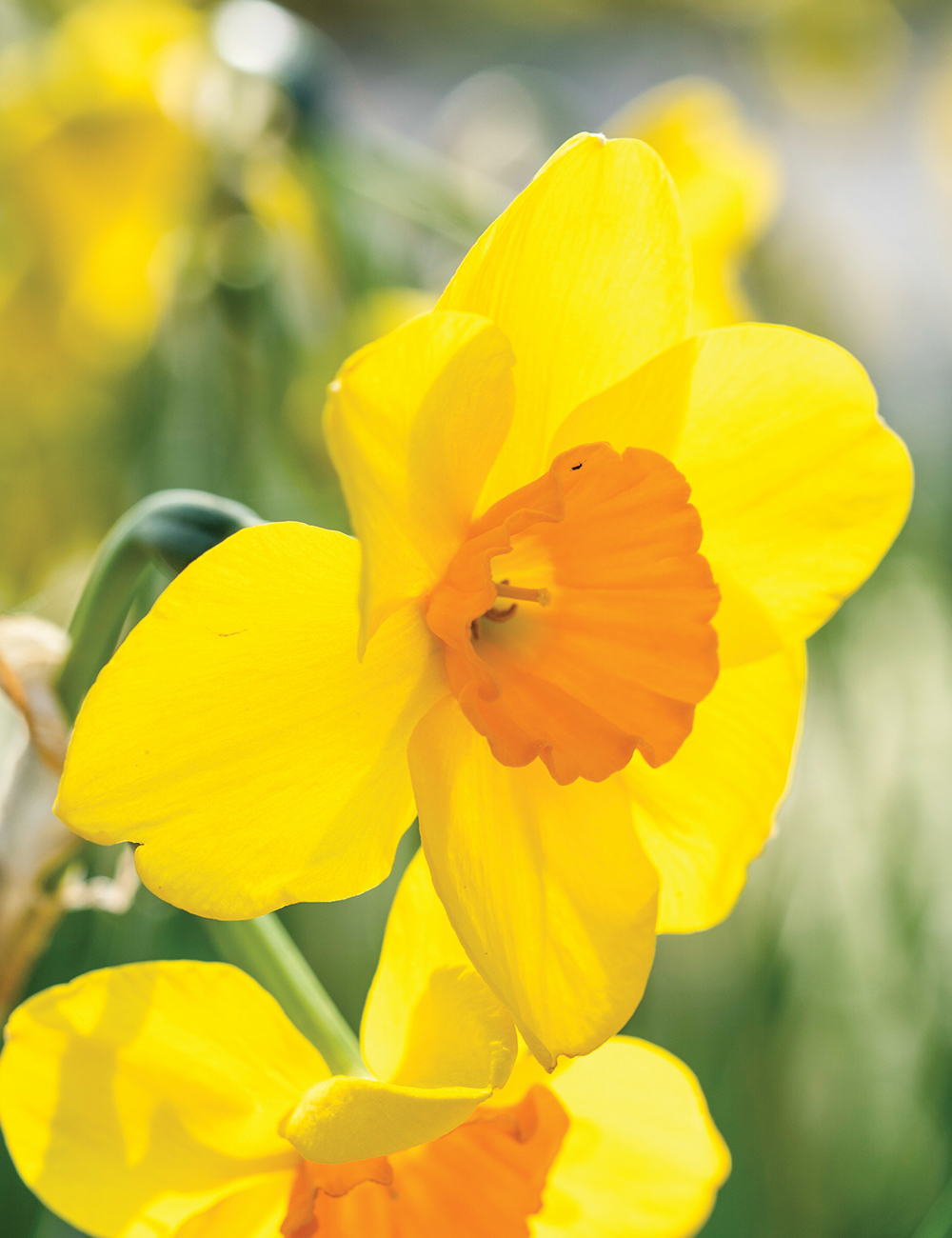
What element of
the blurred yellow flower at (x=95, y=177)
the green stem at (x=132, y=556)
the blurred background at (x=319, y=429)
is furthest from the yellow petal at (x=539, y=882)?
the blurred yellow flower at (x=95, y=177)

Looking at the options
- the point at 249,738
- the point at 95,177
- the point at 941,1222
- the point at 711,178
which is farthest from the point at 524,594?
the point at 95,177

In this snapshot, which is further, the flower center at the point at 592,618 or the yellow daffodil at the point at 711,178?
the yellow daffodil at the point at 711,178

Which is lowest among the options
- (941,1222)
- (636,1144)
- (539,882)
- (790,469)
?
(941,1222)

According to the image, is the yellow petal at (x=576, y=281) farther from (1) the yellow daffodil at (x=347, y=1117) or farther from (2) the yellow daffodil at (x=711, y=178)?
(2) the yellow daffodil at (x=711, y=178)

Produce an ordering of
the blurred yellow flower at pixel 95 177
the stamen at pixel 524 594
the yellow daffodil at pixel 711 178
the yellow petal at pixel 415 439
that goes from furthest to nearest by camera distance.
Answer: the blurred yellow flower at pixel 95 177 → the yellow daffodil at pixel 711 178 → the stamen at pixel 524 594 → the yellow petal at pixel 415 439

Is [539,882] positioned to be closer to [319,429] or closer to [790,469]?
[790,469]

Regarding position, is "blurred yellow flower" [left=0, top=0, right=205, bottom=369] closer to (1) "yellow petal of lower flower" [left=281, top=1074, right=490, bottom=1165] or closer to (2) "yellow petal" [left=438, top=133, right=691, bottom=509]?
(2) "yellow petal" [left=438, top=133, right=691, bottom=509]

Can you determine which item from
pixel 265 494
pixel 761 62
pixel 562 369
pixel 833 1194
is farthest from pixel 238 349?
pixel 761 62

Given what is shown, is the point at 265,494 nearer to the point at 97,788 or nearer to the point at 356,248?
the point at 356,248
